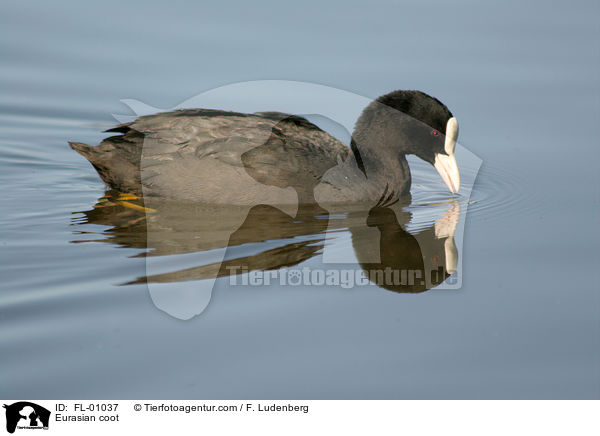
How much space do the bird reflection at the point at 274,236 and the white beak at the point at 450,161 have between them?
20 cm

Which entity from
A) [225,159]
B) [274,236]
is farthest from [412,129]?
[274,236]

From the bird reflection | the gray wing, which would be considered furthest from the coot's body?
the bird reflection

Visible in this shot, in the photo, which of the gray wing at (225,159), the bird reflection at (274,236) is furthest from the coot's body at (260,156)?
the bird reflection at (274,236)

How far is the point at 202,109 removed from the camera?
6641mm

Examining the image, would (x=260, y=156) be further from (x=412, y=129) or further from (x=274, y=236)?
(x=412, y=129)

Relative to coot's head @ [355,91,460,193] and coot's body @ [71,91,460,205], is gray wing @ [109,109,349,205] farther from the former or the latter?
coot's head @ [355,91,460,193]

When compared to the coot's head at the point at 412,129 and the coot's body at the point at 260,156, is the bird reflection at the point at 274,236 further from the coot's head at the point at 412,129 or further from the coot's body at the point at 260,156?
the coot's head at the point at 412,129

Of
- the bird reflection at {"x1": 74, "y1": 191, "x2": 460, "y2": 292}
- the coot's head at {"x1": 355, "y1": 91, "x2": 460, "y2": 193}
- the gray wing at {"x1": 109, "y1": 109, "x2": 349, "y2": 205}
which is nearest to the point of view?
the bird reflection at {"x1": 74, "y1": 191, "x2": 460, "y2": 292}

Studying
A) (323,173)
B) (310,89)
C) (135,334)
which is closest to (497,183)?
(323,173)

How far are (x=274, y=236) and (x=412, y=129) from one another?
2.01 meters

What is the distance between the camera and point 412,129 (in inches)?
270

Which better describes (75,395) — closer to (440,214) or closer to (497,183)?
(440,214)

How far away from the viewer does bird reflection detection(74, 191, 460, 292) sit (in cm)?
502

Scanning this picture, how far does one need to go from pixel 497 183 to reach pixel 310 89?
252 cm
